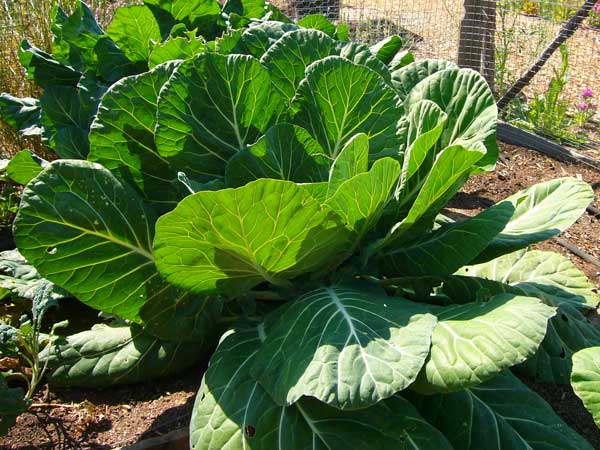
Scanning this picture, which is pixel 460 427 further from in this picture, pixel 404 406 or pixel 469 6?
pixel 469 6

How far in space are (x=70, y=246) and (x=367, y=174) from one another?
0.88m

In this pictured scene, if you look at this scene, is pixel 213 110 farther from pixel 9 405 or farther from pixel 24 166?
pixel 9 405

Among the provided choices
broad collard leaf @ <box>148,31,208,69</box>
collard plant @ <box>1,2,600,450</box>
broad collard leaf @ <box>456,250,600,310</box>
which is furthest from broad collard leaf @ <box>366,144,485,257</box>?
broad collard leaf @ <box>148,31,208,69</box>

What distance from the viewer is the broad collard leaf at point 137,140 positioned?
6.68 feet

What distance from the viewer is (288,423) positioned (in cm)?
175

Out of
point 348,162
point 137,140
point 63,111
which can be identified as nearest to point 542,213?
point 348,162

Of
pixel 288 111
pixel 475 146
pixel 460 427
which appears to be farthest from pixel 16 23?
pixel 460 427

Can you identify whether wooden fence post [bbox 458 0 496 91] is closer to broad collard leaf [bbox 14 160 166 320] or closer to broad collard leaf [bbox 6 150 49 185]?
broad collard leaf [bbox 6 150 49 185]

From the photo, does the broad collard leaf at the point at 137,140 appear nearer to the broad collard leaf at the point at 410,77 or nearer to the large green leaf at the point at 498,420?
the broad collard leaf at the point at 410,77

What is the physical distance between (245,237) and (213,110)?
1.87 feet

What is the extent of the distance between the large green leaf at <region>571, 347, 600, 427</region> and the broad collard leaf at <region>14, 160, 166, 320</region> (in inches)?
50.2

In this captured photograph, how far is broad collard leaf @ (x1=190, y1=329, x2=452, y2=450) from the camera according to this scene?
1.72 meters

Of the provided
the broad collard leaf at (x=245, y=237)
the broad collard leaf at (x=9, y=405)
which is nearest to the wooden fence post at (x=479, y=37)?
the broad collard leaf at (x=245, y=237)

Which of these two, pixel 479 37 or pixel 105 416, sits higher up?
pixel 479 37
